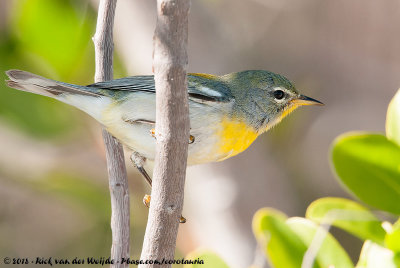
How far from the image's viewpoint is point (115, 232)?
174 cm

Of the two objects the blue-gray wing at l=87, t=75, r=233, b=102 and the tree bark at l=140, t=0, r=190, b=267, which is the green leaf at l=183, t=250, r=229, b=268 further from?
the blue-gray wing at l=87, t=75, r=233, b=102

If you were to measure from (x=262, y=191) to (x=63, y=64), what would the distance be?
169cm

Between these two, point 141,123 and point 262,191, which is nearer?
point 141,123

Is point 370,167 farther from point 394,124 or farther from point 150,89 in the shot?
point 150,89

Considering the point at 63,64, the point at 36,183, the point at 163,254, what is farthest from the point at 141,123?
the point at 36,183

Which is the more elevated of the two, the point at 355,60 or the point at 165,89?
the point at 355,60

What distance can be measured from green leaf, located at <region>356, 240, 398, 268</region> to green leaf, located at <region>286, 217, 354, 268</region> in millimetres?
48

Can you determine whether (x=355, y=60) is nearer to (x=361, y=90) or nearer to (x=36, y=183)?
(x=361, y=90)

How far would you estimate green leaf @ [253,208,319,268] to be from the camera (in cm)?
162

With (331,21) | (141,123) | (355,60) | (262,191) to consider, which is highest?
(331,21)

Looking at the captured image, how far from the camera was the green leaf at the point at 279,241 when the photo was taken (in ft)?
5.32

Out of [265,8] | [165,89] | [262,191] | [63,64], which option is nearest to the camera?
[165,89]

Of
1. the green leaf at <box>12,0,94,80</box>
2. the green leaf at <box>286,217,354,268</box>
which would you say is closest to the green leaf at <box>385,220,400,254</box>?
the green leaf at <box>286,217,354,268</box>

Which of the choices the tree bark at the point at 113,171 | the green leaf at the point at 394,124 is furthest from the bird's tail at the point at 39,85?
the green leaf at the point at 394,124
